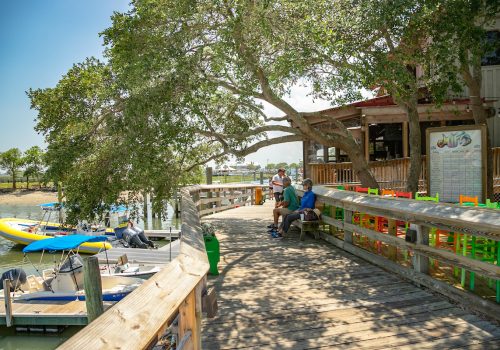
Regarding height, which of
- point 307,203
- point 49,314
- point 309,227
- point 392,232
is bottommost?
point 49,314

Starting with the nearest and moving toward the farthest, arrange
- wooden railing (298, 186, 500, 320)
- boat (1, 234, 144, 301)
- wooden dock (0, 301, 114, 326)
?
wooden railing (298, 186, 500, 320)
wooden dock (0, 301, 114, 326)
boat (1, 234, 144, 301)

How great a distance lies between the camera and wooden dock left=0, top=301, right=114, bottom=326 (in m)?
9.98

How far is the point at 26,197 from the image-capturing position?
6788 centimetres

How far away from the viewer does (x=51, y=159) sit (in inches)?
390

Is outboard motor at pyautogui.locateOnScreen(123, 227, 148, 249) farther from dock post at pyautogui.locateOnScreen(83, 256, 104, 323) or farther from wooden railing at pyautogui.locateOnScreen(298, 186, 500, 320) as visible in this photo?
dock post at pyautogui.locateOnScreen(83, 256, 104, 323)

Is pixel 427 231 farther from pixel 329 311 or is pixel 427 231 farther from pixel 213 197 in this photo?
pixel 213 197

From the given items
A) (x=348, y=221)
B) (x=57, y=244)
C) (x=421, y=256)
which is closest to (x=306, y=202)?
(x=348, y=221)

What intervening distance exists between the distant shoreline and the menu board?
2509 inches

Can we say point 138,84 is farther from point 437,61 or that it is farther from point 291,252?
point 437,61

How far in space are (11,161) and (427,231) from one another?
283 feet

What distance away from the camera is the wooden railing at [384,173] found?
13359mm

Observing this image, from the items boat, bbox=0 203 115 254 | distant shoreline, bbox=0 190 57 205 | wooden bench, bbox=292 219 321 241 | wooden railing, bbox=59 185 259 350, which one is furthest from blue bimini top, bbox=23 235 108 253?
distant shoreline, bbox=0 190 57 205

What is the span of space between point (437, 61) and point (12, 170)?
8456 cm

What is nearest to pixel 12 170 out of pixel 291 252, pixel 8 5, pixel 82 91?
pixel 8 5
